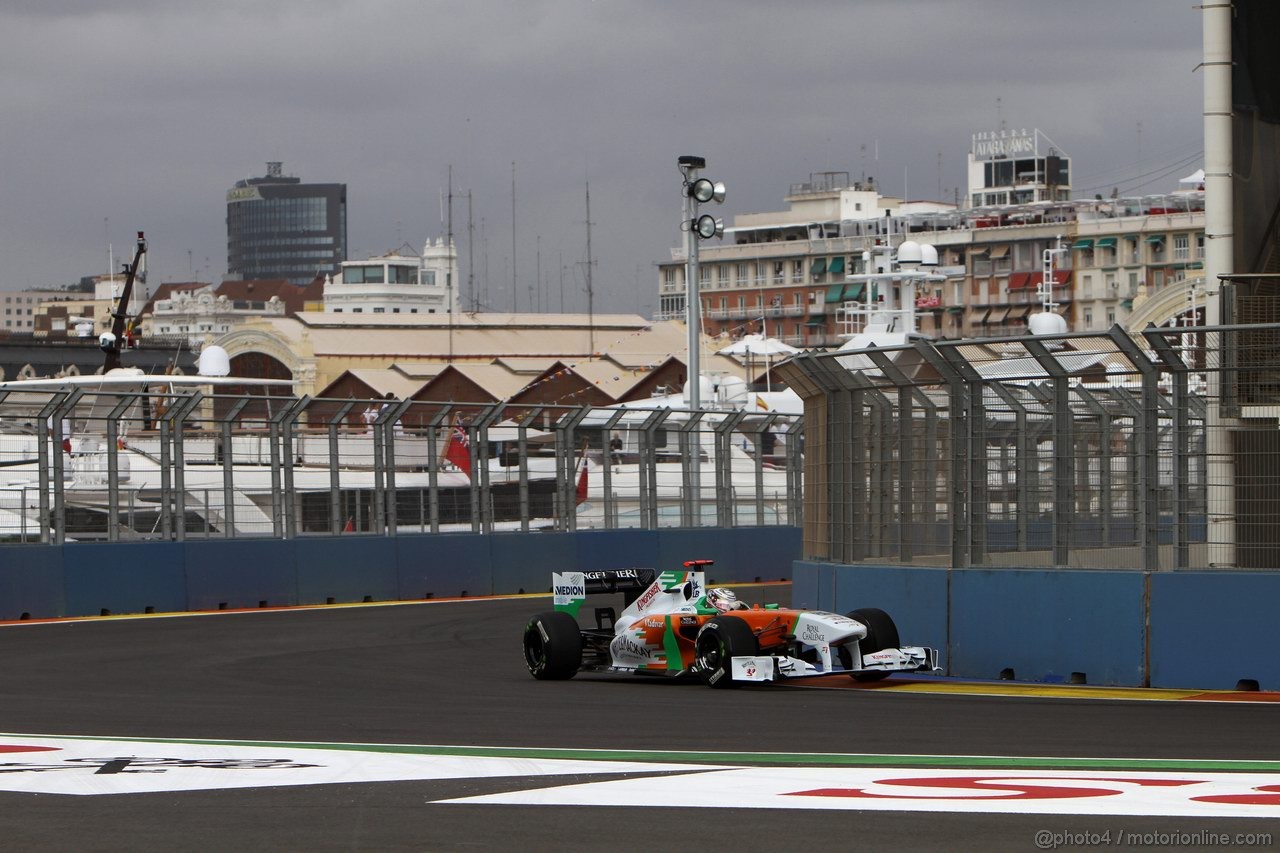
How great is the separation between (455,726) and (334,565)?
13.5 m

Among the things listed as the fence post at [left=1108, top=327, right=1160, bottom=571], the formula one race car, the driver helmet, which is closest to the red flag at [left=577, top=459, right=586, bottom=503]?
the formula one race car

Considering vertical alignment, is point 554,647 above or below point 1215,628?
below

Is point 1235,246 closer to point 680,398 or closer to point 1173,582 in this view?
point 1173,582

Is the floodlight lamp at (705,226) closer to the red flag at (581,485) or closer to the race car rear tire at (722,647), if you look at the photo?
the red flag at (581,485)

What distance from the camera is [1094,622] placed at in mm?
13750

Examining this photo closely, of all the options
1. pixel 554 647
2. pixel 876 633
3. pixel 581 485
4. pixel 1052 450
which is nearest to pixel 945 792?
pixel 876 633

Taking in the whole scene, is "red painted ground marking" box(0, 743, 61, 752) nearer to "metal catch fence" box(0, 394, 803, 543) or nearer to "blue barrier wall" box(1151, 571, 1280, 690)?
"blue barrier wall" box(1151, 571, 1280, 690)

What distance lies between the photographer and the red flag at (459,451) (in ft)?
86.4

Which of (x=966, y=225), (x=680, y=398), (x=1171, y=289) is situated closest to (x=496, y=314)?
(x=966, y=225)

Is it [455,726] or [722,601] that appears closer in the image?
[455,726]

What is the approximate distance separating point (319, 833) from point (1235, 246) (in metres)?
12.2

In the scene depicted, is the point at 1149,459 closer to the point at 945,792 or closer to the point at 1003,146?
the point at 945,792

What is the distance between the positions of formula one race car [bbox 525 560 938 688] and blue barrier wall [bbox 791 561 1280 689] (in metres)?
0.93

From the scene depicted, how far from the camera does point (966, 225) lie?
416ft
